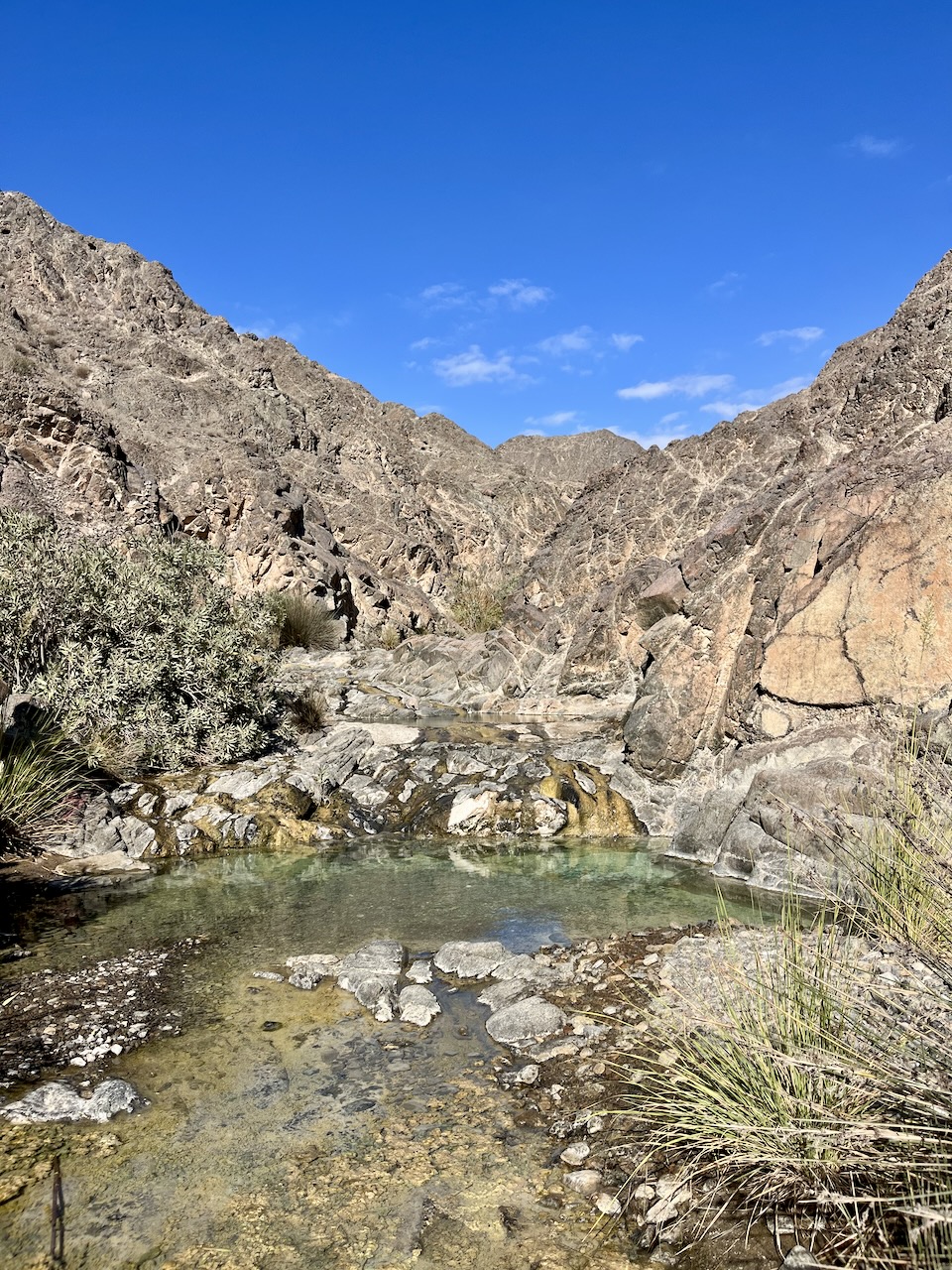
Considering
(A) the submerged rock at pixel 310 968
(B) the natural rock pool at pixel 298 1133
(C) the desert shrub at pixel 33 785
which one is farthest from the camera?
(C) the desert shrub at pixel 33 785

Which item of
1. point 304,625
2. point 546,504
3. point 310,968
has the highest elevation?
point 546,504

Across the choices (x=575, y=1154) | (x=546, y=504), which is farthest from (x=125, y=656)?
(x=546, y=504)

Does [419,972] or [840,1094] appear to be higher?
[840,1094]

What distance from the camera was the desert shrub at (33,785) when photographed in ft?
25.2

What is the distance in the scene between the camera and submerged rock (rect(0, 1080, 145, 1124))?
3.81 meters

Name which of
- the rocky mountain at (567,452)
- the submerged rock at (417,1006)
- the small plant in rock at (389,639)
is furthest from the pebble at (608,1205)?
the rocky mountain at (567,452)

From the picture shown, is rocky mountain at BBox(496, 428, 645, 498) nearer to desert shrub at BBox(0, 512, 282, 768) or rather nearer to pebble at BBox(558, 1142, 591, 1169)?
desert shrub at BBox(0, 512, 282, 768)

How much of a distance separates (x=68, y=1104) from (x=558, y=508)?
48.1 meters

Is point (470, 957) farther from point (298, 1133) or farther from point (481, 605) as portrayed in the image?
point (481, 605)

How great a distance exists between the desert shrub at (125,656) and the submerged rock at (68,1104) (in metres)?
5.69

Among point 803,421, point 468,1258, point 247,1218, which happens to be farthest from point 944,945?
point 803,421

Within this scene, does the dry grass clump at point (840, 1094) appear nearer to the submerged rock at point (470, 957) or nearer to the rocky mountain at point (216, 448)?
the submerged rock at point (470, 957)

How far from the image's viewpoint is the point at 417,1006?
5.09 m

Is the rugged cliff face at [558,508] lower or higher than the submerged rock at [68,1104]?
higher
